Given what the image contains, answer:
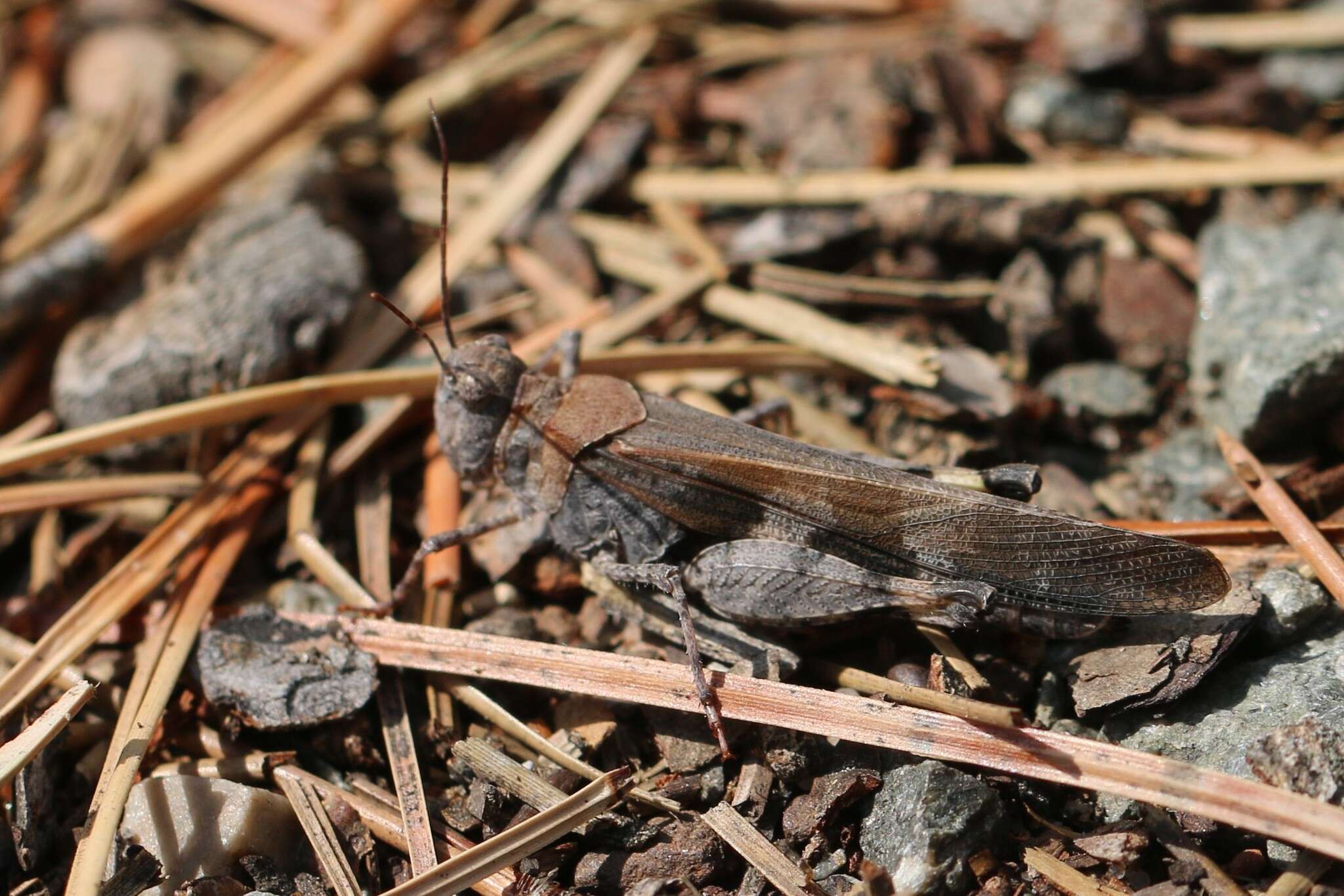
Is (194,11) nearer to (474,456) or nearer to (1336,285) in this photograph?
(474,456)

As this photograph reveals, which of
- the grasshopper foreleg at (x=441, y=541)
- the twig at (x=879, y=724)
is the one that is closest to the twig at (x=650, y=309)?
the grasshopper foreleg at (x=441, y=541)

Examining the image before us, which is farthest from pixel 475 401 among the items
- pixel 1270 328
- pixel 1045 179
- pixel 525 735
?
pixel 1270 328

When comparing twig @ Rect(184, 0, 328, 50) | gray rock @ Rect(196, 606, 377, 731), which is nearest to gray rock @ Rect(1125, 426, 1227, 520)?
gray rock @ Rect(196, 606, 377, 731)

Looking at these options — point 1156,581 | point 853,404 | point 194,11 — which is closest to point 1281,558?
point 1156,581

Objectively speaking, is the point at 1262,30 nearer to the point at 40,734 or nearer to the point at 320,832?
the point at 320,832

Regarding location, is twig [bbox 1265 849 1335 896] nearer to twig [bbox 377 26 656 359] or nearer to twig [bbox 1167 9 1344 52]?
twig [bbox 377 26 656 359]
